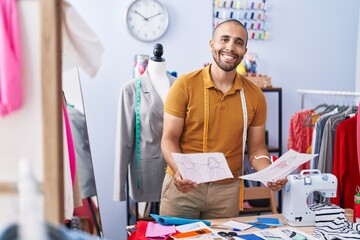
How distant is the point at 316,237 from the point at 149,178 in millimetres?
1245

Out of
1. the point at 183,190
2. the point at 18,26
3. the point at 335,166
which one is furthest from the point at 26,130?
the point at 335,166

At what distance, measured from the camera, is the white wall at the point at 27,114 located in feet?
3.17

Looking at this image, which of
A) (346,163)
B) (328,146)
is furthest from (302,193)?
(328,146)

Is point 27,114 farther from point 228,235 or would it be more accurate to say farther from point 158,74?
point 158,74

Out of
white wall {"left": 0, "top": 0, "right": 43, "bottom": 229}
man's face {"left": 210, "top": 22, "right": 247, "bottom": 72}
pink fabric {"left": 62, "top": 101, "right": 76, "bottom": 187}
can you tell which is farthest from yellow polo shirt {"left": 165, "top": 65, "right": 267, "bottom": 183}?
white wall {"left": 0, "top": 0, "right": 43, "bottom": 229}

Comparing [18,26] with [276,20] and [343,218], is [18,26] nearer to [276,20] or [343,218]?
[343,218]

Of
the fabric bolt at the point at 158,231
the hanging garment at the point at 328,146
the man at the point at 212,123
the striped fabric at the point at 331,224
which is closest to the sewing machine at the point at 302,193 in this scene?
the striped fabric at the point at 331,224

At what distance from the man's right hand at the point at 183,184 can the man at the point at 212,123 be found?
90 millimetres

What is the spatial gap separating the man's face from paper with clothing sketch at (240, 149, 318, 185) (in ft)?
1.84

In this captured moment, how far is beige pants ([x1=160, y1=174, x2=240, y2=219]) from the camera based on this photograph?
2129 millimetres

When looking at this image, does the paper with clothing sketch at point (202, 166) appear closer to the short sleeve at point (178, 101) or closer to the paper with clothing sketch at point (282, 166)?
the paper with clothing sketch at point (282, 166)

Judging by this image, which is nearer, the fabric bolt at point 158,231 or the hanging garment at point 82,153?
the hanging garment at point 82,153

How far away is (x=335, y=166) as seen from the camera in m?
2.82

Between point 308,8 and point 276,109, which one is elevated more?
point 308,8
